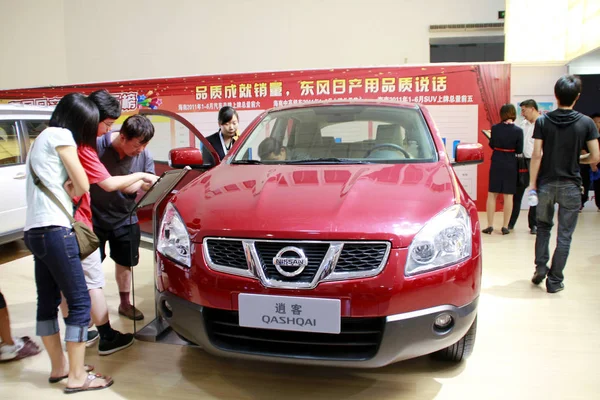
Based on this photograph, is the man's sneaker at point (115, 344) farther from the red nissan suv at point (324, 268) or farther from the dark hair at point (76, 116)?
the dark hair at point (76, 116)

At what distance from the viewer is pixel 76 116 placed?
6.11ft

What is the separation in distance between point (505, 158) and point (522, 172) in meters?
0.39

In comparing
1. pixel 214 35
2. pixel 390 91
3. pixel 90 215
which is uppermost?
pixel 214 35

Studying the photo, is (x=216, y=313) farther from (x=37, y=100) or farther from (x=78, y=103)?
(x=37, y=100)

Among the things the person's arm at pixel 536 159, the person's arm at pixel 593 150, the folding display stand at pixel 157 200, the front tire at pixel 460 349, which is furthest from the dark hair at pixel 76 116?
the person's arm at pixel 593 150

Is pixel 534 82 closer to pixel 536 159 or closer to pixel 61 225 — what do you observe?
pixel 536 159

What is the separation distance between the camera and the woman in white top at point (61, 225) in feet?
5.82

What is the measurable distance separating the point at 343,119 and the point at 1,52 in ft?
28.9

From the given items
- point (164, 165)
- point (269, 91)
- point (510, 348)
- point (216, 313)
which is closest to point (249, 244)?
point (216, 313)

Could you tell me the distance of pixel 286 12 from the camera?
8070 mm

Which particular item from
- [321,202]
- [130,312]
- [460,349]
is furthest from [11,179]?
[460,349]

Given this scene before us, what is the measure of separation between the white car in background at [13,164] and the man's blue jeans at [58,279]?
2.60 m

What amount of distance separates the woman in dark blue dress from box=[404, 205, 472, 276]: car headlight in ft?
11.9

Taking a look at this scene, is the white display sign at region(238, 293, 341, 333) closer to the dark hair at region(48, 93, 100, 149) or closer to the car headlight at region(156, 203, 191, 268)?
the car headlight at region(156, 203, 191, 268)
